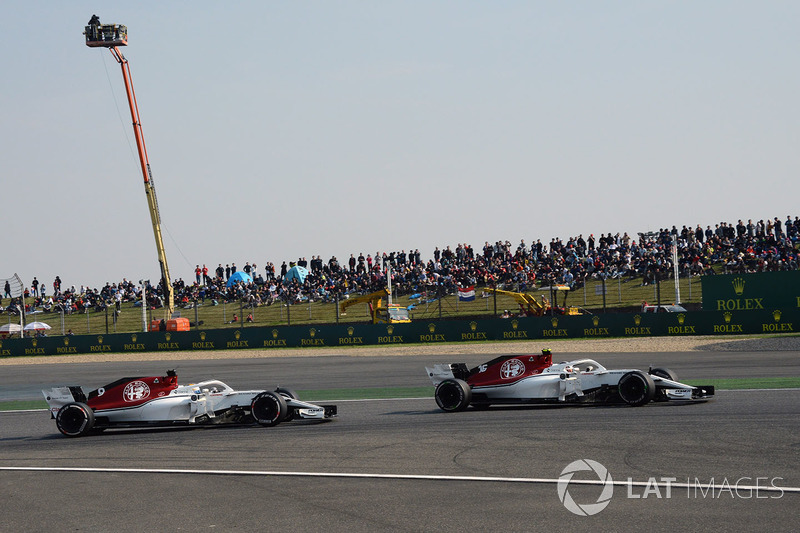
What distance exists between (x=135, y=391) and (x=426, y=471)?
A: 7.08 m

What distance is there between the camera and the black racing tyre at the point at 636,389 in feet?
48.9

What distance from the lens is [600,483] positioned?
895 centimetres

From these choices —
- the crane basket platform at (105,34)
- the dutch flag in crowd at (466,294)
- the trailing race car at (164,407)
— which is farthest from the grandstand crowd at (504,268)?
the trailing race car at (164,407)

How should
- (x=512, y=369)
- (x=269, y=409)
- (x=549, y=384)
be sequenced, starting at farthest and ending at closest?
1. (x=512, y=369)
2. (x=549, y=384)
3. (x=269, y=409)

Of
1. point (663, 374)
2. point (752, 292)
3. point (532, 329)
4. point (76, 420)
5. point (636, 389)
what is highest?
point (752, 292)

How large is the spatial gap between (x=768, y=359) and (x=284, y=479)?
19623 millimetres

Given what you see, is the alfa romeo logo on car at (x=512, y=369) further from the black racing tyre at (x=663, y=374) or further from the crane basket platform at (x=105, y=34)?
the crane basket platform at (x=105, y=34)

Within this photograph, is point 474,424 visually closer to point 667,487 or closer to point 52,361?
point 667,487

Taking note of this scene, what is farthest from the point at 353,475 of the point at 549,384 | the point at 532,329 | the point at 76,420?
the point at 532,329

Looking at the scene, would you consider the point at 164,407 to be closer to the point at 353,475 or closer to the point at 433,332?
the point at 353,475

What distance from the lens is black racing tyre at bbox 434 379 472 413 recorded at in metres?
16.0

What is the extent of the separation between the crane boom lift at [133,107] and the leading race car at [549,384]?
46328 millimetres

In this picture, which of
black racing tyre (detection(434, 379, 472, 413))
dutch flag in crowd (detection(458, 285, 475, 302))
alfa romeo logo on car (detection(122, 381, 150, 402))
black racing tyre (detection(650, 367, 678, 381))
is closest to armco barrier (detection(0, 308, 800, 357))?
dutch flag in crowd (detection(458, 285, 475, 302))

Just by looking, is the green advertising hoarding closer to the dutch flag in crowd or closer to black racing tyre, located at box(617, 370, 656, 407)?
the dutch flag in crowd
